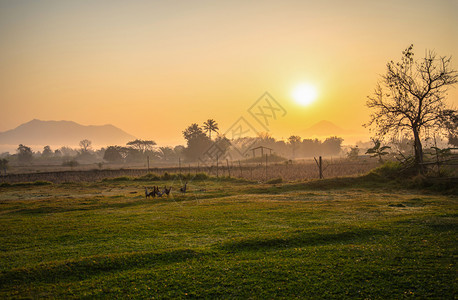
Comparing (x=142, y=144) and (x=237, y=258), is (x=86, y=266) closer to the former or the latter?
(x=237, y=258)

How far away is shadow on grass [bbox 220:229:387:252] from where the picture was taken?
7.73 metres

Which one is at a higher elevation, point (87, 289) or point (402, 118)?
point (402, 118)

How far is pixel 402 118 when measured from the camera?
1081 inches

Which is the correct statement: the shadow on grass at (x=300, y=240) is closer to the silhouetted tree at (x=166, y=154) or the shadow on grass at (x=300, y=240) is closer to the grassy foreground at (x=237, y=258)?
the grassy foreground at (x=237, y=258)

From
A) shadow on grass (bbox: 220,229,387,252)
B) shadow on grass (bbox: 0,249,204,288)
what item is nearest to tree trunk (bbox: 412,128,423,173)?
shadow on grass (bbox: 220,229,387,252)

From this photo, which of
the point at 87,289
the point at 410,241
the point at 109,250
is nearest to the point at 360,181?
the point at 410,241

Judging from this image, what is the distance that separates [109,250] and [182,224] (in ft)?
11.5

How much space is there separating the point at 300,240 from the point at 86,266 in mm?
5247

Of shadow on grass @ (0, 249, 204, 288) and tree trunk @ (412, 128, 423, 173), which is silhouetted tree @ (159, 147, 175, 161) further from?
shadow on grass @ (0, 249, 204, 288)

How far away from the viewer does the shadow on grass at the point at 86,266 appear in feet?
20.0

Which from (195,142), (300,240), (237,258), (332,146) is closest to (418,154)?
(300,240)

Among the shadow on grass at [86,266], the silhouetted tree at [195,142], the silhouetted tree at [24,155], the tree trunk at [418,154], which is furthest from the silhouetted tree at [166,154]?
the shadow on grass at [86,266]

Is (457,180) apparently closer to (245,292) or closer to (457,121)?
(457,121)

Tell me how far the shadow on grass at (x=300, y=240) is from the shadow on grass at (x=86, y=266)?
114cm
